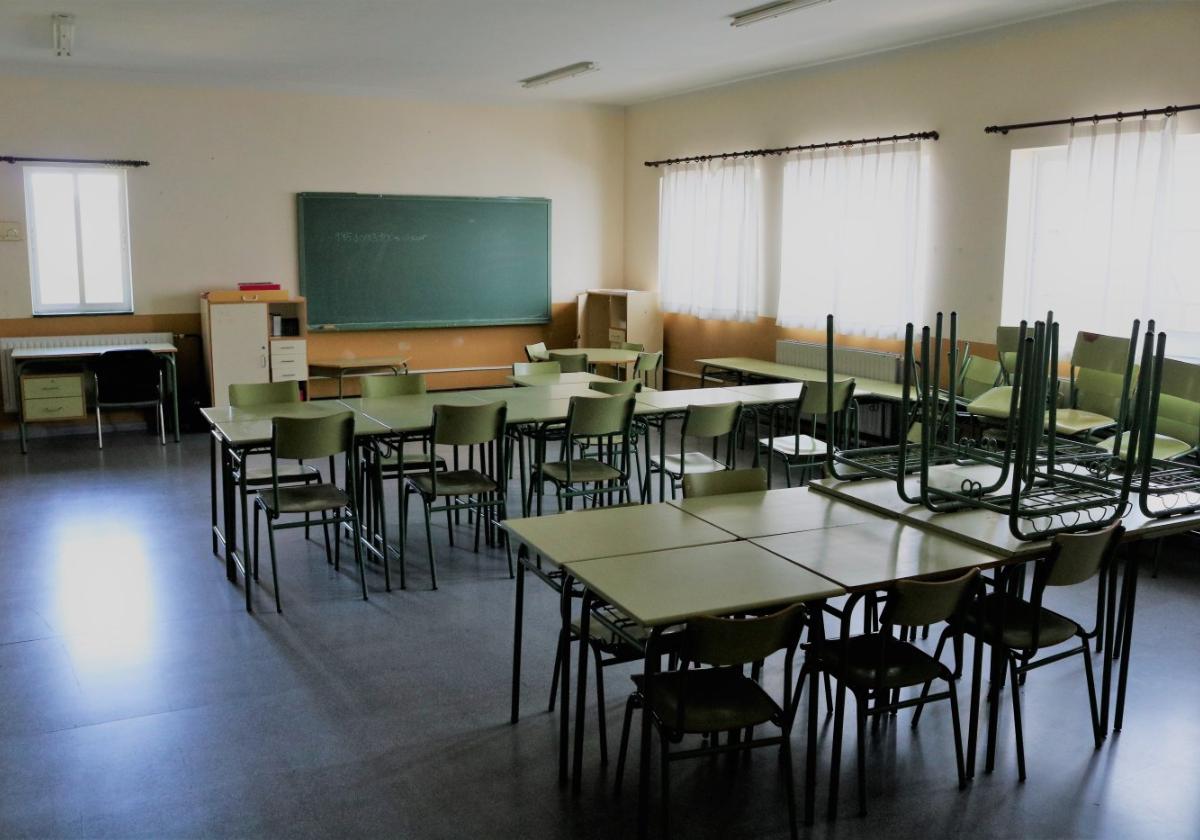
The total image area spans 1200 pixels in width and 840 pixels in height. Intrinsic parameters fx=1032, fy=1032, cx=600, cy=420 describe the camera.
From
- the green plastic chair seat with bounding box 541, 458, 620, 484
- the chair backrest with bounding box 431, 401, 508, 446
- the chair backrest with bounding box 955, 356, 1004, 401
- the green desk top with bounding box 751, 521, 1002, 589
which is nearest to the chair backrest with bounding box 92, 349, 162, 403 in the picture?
the chair backrest with bounding box 431, 401, 508, 446

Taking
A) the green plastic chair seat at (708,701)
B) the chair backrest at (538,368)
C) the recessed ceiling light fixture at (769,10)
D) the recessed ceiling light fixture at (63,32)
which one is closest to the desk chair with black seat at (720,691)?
the green plastic chair seat at (708,701)

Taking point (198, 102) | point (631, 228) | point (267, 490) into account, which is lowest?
point (267, 490)

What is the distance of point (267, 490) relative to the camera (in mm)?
4801

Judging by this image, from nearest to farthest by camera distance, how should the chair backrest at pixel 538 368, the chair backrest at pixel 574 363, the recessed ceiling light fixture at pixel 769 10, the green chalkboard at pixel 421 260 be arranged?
the recessed ceiling light fixture at pixel 769 10 → the chair backrest at pixel 538 368 → the chair backrest at pixel 574 363 → the green chalkboard at pixel 421 260

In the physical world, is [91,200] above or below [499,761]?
above

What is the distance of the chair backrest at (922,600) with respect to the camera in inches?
110

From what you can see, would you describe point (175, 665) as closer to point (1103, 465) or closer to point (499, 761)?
point (499, 761)

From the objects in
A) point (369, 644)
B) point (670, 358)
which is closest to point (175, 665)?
point (369, 644)

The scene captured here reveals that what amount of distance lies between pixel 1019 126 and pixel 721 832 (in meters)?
5.30

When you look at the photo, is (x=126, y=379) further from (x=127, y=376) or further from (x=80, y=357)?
(x=80, y=357)

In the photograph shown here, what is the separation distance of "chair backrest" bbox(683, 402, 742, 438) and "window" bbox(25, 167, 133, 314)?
5.60 metres

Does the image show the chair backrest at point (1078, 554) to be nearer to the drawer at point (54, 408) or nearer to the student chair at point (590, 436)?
the student chair at point (590, 436)

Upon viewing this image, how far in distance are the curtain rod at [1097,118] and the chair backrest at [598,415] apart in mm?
3257

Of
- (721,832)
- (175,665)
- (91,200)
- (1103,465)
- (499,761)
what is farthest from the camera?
(91,200)
